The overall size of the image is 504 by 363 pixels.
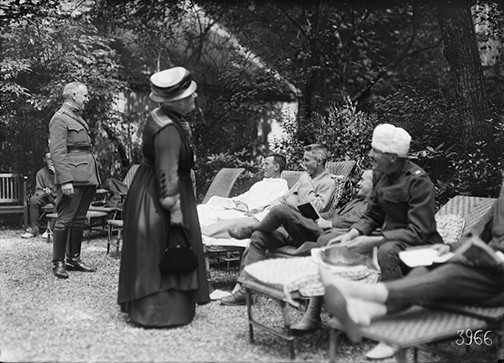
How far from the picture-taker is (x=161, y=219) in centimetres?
430

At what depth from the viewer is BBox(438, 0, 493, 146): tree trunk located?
728 cm

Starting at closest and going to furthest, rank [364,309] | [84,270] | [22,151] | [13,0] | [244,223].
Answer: [364,309], [244,223], [84,270], [13,0], [22,151]

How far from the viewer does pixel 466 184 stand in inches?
262

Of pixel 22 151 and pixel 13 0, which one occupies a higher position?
pixel 13 0

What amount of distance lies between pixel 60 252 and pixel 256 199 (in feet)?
6.82

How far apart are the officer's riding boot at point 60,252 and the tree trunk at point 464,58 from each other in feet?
15.0

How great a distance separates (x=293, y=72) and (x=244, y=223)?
239 inches

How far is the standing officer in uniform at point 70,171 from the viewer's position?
19.2 feet

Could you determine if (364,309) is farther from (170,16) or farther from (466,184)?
(170,16)

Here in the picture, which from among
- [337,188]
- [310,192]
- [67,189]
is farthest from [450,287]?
[67,189]

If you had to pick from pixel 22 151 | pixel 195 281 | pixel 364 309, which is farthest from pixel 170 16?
pixel 364 309

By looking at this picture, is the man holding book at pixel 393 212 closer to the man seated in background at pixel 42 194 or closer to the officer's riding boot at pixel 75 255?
the officer's riding boot at pixel 75 255

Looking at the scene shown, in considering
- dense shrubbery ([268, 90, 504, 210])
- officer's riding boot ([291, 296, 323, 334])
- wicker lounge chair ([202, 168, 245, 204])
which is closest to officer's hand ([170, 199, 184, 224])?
officer's riding boot ([291, 296, 323, 334])

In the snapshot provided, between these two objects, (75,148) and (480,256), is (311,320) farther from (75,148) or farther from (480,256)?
(75,148)
